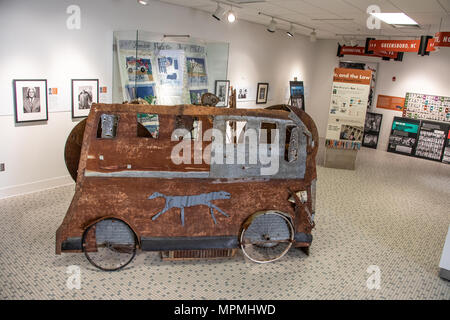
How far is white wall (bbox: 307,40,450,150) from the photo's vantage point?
1055cm

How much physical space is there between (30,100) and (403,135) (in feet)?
32.9

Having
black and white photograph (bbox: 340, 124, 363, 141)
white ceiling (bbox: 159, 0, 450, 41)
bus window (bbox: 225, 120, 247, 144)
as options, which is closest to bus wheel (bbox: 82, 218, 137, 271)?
bus window (bbox: 225, 120, 247, 144)

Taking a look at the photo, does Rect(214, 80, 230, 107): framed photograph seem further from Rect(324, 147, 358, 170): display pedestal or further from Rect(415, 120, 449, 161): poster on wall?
Rect(415, 120, 449, 161): poster on wall

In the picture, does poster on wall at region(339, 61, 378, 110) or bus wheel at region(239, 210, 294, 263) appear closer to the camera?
bus wheel at region(239, 210, 294, 263)

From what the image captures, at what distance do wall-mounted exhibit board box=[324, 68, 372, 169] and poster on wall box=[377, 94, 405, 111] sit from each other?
3293 mm

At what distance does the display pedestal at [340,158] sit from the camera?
889 cm

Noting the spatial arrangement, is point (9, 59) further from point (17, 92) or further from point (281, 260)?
point (281, 260)

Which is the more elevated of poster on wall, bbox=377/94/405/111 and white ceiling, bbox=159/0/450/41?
white ceiling, bbox=159/0/450/41

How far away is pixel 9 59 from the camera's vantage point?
17.3ft

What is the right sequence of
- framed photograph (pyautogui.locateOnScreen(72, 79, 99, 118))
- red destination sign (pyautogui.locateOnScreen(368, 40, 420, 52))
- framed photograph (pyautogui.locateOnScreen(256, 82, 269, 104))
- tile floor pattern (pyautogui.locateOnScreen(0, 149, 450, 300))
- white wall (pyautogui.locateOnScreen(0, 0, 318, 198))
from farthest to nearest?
1. framed photograph (pyautogui.locateOnScreen(256, 82, 269, 104))
2. red destination sign (pyautogui.locateOnScreen(368, 40, 420, 52))
3. framed photograph (pyautogui.locateOnScreen(72, 79, 99, 118))
4. white wall (pyautogui.locateOnScreen(0, 0, 318, 198))
5. tile floor pattern (pyautogui.locateOnScreen(0, 149, 450, 300))

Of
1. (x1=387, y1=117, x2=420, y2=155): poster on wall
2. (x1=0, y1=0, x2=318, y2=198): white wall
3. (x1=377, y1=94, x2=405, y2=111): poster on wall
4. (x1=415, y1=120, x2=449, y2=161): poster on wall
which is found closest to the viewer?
(x1=0, y1=0, x2=318, y2=198): white wall

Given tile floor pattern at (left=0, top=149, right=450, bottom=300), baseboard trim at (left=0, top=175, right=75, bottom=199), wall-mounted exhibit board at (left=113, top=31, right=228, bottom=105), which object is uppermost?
wall-mounted exhibit board at (left=113, top=31, right=228, bottom=105)
